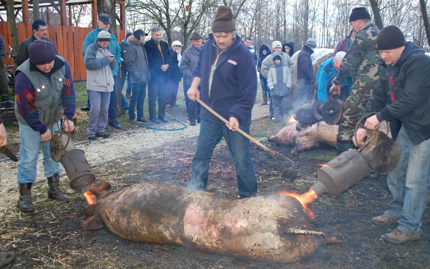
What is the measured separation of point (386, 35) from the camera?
318 centimetres

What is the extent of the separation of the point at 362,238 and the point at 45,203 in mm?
3735

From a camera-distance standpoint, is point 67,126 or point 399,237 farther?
point 67,126

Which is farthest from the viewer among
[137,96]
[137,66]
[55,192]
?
[137,96]

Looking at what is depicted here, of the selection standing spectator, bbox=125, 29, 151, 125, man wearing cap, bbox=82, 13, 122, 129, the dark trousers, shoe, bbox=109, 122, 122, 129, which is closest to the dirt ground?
shoe, bbox=109, 122, 122, 129

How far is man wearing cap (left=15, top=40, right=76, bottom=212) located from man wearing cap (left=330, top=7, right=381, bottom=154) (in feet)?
12.8

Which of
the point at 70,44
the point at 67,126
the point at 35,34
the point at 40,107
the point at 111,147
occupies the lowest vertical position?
the point at 111,147

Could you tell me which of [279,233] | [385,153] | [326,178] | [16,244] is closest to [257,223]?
[279,233]

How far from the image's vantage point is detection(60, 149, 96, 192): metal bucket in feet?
12.1

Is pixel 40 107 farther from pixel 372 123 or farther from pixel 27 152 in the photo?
pixel 372 123

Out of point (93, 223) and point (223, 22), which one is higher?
point (223, 22)

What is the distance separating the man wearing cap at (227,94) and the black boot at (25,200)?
1938 mm

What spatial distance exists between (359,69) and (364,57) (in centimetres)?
18

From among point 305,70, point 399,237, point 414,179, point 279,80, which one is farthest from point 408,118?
point 305,70

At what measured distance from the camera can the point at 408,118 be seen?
10.6ft
